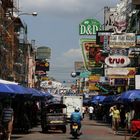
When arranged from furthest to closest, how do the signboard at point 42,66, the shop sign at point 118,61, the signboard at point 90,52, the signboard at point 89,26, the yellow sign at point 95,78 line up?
the signboard at point 42,66 → the yellow sign at point 95,78 → the signboard at point 89,26 → the signboard at point 90,52 → the shop sign at point 118,61

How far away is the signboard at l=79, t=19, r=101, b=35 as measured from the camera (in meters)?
62.0

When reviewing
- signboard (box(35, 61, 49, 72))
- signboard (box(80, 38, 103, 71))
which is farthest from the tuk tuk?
signboard (box(35, 61, 49, 72))

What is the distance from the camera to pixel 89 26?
61969 millimetres

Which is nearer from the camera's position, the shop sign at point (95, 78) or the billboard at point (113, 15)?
the shop sign at point (95, 78)

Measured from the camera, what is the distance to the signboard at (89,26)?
6200 centimetres

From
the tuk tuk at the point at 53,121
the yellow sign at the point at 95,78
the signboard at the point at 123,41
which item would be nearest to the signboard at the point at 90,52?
the yellow sign at the point at 95,78

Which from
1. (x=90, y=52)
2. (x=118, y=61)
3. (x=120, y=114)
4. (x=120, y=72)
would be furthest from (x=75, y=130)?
(x=90, y=52)

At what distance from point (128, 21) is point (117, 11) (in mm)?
15858

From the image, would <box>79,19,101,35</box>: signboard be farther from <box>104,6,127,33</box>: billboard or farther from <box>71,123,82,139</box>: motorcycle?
<box>71,123,82,139</box>: motorcycle

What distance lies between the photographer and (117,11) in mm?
88562

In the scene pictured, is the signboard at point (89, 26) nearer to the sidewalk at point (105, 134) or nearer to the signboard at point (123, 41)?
the sidewalk at point (105, 134)

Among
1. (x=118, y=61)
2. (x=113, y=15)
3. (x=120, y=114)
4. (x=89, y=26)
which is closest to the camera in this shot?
(x=118, y=61)

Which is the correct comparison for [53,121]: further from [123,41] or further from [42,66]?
[42,66]

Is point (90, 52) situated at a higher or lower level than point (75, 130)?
higher
